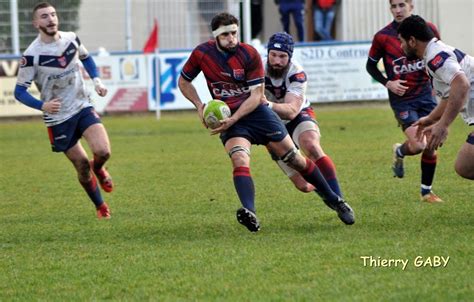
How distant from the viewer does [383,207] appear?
10453mm

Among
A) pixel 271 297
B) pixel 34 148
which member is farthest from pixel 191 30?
pixel 271 297

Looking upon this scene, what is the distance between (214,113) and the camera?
912 centimetres

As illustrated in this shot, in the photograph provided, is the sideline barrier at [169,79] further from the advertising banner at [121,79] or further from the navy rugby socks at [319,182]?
the navy rugby socks at [319,182]

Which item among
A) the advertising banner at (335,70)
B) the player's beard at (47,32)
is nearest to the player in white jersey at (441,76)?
the player's beard at (47,32)

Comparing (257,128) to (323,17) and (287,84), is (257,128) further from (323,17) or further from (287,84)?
(323,17)

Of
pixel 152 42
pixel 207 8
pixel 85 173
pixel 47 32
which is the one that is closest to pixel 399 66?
pixel 85 173

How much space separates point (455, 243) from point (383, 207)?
2456 mm

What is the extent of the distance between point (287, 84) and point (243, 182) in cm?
139

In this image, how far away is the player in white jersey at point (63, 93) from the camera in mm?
10969

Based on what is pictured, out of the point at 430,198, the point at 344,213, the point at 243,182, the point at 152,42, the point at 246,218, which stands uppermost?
the point at 243,182

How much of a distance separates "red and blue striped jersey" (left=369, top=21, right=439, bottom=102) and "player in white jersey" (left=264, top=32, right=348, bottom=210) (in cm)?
A: 128

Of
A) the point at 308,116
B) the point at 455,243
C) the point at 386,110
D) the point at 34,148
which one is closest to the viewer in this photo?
the point at 455,243

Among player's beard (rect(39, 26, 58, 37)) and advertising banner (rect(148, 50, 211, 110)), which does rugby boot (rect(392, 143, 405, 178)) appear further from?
advertising banner (rect(148, 50, 211, 110))

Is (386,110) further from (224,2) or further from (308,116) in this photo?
(308,116)
